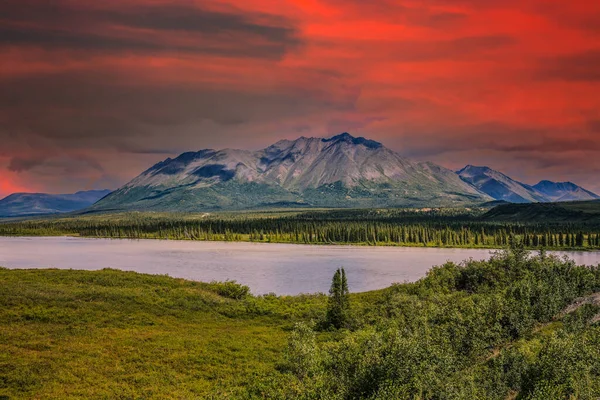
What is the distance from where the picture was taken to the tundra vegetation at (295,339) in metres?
51.0

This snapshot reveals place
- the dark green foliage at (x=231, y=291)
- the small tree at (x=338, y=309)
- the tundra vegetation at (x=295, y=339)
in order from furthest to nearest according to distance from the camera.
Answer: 1. the dark green foliage at (x=231, y=291)
2. the small tree at (x=338, y=309)
3. the tundra vegetation at (x=295, y=339)

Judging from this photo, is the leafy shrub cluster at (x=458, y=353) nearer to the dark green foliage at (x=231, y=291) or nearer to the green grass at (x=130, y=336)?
the green grass at (x=130, y=336)

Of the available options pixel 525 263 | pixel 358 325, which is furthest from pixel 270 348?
pixel 525 263

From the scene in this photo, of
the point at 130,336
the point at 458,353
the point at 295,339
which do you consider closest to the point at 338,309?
the point at 458,353

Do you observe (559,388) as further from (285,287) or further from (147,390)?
(285,287)

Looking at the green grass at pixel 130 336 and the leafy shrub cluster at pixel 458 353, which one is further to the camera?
the green grass at pixel 130 336

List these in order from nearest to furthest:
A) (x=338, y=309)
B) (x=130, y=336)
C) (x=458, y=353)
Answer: (x=458, y=353)
(x=130, y=336)
(x=338, y=309)

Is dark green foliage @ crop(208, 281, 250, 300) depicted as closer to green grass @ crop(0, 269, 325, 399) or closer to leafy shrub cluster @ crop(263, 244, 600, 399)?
green grass @ crop(0, 269, 325, 399)

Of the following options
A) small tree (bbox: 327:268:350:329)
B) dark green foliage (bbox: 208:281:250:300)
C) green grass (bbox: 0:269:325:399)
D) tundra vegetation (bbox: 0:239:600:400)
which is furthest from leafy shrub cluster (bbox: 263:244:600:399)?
dark green foliage (bbox: 208:281:250:300)

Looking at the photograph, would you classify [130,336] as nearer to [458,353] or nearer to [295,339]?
[295,339]

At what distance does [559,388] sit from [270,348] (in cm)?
3667

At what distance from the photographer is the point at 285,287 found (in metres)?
135

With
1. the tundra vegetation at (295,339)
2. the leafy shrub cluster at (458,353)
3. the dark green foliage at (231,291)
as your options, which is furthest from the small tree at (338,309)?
the dark green foliage at (231,291)

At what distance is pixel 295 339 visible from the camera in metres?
60.0
